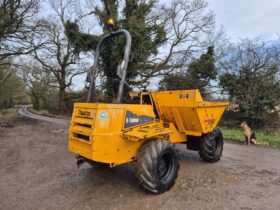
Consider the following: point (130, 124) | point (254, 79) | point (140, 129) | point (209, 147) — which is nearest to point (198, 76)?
point (254, 79)

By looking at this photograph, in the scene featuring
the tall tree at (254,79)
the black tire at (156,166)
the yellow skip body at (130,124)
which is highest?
the tall tree at (254,79)

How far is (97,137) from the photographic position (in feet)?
11.1

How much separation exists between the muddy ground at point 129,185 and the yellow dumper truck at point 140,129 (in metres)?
0.41

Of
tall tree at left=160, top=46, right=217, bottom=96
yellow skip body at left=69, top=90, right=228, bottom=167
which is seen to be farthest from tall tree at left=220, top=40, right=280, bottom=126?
yellow skip body at left=69, top=90, right=228, bottom=167

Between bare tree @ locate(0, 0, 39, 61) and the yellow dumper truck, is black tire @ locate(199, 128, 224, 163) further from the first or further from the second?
bare tree @ locate(0, 0, 39, 61)

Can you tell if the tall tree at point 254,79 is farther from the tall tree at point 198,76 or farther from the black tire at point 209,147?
the black tire at point 209,147

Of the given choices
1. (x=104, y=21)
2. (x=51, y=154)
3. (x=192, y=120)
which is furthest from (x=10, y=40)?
(x=192, y=120)

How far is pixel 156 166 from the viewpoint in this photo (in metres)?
3.70

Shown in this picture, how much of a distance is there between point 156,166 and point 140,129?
0.65 m

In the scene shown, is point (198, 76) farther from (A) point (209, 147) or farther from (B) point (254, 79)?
(A) point (209, 147)

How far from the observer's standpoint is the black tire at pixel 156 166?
3.62 meters

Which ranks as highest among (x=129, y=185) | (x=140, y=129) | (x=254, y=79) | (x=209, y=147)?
(x=254, y=79)

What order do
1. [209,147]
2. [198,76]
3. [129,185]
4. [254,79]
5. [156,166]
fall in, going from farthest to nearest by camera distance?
1. [198,76]
2. [254,79]
3. [209,147]
4. [129,185]
5. [156,166]

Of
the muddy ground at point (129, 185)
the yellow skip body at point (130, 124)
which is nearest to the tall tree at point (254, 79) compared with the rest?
the muddy ground at point (129, 185)
